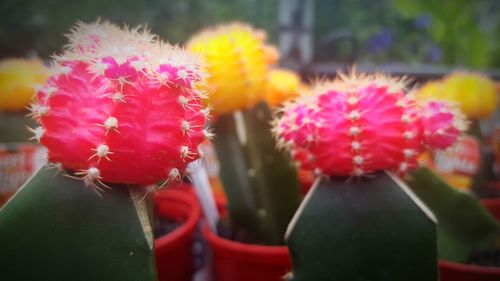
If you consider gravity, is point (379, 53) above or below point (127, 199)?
above

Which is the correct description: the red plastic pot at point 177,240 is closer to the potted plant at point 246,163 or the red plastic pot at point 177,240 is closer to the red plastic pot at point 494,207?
the potted plant at point 246,163

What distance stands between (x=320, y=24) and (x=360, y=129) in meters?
1.32

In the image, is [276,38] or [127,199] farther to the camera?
[276,38]

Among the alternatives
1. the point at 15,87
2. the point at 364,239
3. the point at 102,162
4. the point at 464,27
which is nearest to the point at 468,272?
the point at 364,239

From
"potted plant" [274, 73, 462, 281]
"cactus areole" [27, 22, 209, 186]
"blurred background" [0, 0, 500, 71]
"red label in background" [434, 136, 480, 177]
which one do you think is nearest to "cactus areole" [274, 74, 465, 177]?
"potted plant" [274, 73, 462, 281]

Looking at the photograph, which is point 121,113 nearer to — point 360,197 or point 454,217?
point 360,197

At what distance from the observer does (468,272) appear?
24.1 inches

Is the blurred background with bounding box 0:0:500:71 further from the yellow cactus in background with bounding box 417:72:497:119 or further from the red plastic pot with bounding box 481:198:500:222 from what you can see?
the red plastic pot with bounding box 481:198:500:222

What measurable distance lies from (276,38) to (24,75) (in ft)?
3.09

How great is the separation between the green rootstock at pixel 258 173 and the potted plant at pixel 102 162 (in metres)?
0.31

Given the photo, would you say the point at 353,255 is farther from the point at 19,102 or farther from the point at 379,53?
the point at 379,53

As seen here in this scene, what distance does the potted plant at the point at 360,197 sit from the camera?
48cm

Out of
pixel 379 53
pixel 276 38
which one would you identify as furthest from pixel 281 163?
pixel 379 53

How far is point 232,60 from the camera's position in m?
0.66
